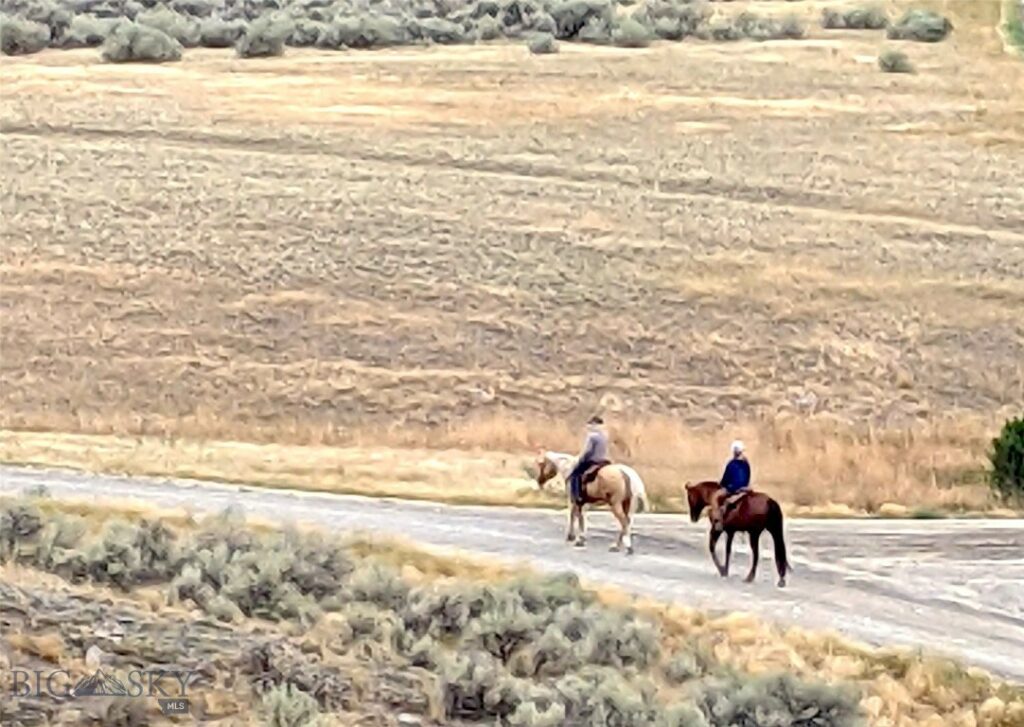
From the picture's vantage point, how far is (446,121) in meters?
48.4

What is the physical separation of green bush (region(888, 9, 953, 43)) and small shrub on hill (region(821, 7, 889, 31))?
35.7 inches

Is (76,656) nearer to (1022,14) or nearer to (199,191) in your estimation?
(199,191)

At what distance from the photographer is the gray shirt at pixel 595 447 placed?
19.7 metres

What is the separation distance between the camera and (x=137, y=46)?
5678cm

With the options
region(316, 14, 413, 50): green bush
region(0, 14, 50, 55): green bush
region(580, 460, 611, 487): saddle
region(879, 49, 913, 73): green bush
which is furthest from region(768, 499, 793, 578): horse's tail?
region(316, 14, 413, 50): green bush

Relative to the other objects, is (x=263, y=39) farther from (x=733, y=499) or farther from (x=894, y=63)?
(x=733, y=499)

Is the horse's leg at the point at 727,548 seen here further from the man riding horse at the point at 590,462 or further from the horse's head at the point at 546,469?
the horse's head at the point at 546,469

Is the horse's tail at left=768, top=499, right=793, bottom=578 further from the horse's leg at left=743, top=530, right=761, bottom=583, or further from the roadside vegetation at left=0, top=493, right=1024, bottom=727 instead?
the roadside vegetation at left=0, top=493, right=1024, bottom=727

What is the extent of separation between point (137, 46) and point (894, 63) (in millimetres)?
22567

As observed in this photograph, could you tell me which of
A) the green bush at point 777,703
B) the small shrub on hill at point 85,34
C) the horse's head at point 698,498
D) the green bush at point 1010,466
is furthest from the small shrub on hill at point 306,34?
the green bush at point 777,703

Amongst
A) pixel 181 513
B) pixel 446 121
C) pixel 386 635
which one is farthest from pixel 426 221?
pixel 386 635

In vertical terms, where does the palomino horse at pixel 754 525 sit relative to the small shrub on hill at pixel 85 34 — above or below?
below

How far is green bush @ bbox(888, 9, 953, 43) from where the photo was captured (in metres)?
62.6

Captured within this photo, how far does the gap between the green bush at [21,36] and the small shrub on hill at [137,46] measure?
233 centimetres
